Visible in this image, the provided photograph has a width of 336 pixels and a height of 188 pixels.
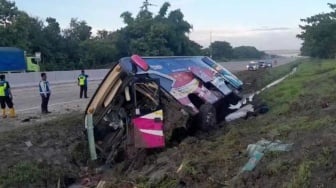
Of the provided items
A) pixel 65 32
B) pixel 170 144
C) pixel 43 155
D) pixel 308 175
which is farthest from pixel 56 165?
pixel 65 32

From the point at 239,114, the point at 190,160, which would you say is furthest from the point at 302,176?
the point at 239,114

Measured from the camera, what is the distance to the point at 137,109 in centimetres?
977

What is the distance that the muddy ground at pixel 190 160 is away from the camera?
5879mm

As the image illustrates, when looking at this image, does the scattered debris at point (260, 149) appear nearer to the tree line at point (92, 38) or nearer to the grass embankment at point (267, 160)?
the grass embankment at point (267, 160)

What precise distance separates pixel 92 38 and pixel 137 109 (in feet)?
231

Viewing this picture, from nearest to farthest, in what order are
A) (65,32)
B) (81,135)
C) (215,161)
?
(215,161) < (81,135) < (65,32)

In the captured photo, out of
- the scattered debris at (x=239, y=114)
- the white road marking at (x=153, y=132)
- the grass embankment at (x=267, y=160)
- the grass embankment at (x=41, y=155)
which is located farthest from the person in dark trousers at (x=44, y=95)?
the white road marking at (x=153, y=132)

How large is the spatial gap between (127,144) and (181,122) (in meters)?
1.15

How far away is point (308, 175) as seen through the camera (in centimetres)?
538

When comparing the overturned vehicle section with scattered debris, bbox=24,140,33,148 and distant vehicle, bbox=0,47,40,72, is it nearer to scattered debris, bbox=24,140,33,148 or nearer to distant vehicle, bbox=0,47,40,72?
scattered debris, bbox=24,140,33,148

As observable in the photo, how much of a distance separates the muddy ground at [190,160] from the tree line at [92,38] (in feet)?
156

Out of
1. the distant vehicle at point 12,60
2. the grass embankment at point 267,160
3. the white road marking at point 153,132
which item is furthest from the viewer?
the distant vehicle at point 12,60

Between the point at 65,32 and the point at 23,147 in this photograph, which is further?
the point at 65,32

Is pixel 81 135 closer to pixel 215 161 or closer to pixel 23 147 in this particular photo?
pixel 23 147
